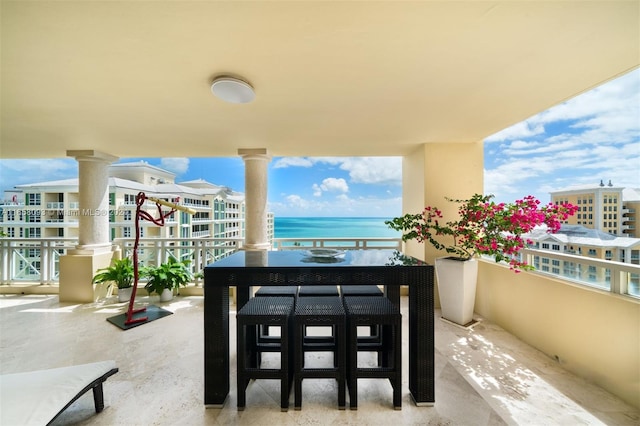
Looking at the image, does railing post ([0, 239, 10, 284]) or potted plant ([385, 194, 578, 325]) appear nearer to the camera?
potted plant ([385, 194, 578, 325])

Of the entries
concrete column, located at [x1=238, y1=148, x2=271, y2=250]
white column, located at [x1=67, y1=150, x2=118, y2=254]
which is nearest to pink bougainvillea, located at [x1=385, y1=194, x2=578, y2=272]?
concrete column, located at [x1=238, y1=148, x2=271, y2=250]

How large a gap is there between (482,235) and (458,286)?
27.6 inches

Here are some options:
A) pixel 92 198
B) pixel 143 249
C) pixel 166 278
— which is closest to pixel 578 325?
pixel 166 278

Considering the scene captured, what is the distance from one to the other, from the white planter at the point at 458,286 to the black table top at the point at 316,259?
1.23m

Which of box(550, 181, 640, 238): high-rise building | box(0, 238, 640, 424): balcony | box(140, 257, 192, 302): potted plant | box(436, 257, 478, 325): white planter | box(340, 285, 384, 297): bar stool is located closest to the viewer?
box(0, 238, 640, 424): balcony

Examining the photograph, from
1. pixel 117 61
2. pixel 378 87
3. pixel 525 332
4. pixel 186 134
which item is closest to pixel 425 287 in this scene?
pixel 378 87

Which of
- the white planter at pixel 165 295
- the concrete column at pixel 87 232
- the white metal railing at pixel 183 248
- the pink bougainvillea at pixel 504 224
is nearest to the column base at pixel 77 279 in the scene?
the concrete column at pixel 87 232

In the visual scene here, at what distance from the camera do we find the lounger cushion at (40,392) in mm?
1166

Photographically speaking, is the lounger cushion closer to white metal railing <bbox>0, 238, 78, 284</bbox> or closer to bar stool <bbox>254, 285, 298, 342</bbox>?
bar stool <bbox>254, 285, 298, 342</bbox>

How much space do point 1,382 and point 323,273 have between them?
207 cm

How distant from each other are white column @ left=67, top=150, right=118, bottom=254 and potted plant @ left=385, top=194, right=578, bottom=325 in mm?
4719

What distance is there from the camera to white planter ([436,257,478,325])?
276 cm

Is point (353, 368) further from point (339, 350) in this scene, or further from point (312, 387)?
point (312, 387)

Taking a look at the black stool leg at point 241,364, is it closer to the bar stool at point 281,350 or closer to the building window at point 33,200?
the bar stool at point 281,350
